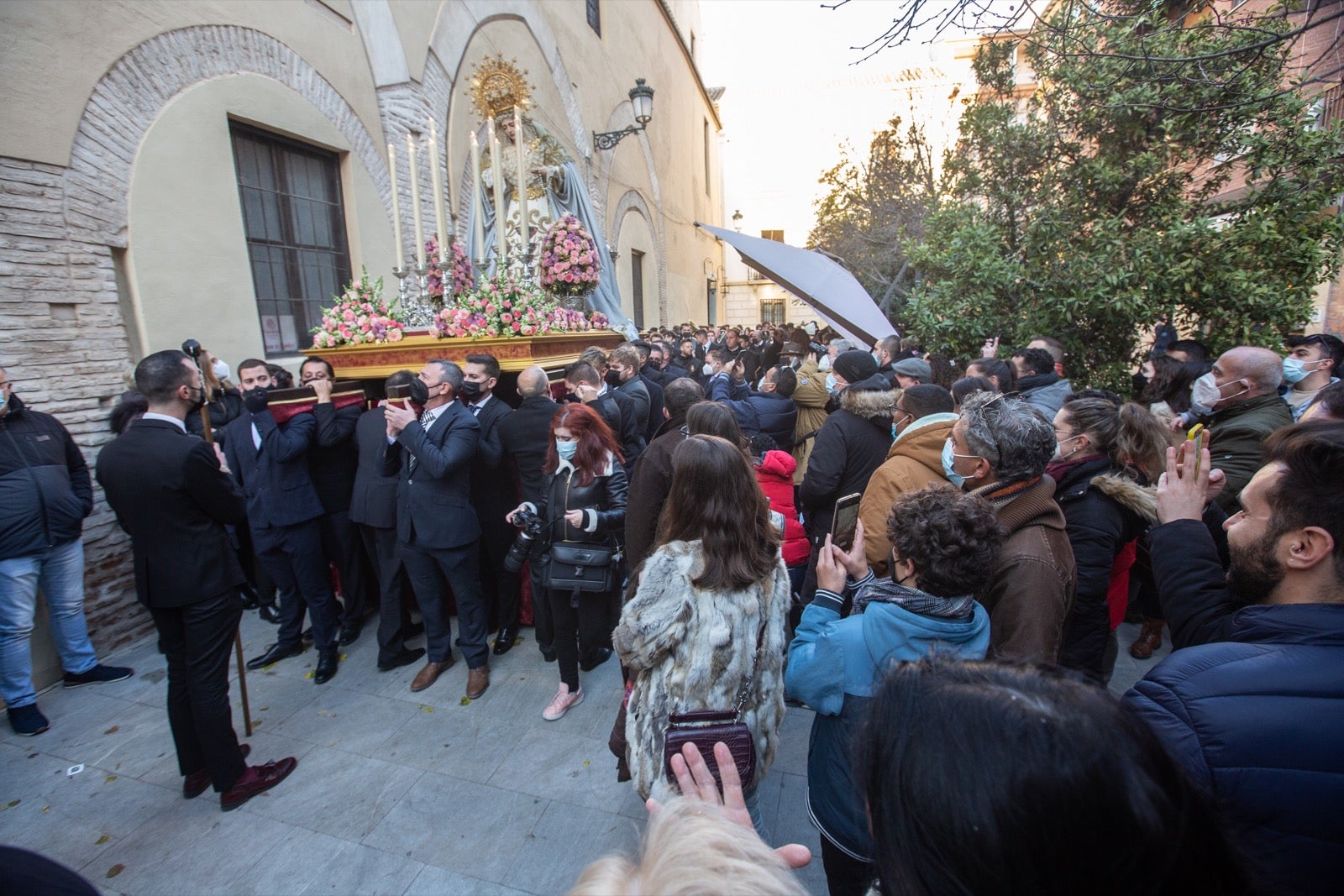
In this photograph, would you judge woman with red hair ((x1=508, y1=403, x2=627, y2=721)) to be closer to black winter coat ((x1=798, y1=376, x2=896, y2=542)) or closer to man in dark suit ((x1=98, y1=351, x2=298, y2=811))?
black winter coat ((x1=798, y1=376, x2=896, y2=542))

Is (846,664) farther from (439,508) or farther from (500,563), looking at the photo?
(500,563)

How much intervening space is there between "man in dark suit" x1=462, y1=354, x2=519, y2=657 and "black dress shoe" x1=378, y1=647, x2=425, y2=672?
1.72 ft

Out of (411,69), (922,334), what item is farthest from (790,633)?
(411,69)

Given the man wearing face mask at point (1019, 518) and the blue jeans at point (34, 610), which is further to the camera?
the blue jeans at point (34, 610)

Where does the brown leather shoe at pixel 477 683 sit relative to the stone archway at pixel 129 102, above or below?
below

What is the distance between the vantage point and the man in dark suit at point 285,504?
380 centimetres

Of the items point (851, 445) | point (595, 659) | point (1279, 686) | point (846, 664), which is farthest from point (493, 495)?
point (1279, 686)

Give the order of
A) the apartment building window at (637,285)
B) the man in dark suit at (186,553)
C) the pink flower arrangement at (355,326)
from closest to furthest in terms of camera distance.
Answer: the man in dark suit at (186,553) → the pink flower arrangement at (355,326) → the apartment building window at (637,285)

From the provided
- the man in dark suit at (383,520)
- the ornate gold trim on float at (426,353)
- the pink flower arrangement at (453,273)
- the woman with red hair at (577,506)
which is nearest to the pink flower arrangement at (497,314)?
the ornate gold trim on float at (426,353)

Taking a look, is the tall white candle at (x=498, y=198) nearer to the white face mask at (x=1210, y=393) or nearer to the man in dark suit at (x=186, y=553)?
the man in dark suit at (x=186, y=553)

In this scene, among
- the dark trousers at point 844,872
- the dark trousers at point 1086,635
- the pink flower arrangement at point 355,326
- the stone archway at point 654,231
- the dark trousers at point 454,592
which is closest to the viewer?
the dark trousers at point 844,872

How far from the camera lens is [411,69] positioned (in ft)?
23.9

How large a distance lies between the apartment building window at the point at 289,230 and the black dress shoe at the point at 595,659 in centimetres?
455

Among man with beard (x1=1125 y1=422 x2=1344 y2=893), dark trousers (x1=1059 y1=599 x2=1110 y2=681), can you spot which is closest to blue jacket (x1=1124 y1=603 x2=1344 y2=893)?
man with beard (x1=1125 y1=422 x2=1344 y2=893)
